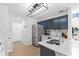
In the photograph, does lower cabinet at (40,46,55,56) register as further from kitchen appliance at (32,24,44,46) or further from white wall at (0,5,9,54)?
white wall at (0,5,9,54)

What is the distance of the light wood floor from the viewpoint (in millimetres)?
1197

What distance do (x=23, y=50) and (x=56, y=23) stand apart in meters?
0.62

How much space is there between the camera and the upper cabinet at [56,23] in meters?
1.14

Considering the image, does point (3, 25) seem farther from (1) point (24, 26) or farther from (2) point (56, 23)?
(2) point (56, 23)

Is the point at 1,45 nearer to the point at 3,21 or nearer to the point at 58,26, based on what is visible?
the point at 3,21

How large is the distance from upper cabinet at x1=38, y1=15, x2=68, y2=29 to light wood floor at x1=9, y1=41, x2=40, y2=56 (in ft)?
1.24

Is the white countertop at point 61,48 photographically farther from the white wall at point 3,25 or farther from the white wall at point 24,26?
the white wall at point 3,25

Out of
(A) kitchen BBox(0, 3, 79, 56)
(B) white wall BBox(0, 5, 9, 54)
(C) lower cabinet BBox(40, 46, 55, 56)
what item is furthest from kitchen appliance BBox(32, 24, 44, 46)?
(B) white wall BBox(0, 5, 9, 54)

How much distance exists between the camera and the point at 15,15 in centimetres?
119

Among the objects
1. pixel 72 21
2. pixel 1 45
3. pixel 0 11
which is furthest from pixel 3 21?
pixel 72 21

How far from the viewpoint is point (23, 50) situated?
48.4 inches

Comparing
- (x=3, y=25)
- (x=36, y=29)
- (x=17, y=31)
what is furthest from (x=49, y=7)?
(x=3, y=25)

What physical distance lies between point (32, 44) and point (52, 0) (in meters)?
0.69

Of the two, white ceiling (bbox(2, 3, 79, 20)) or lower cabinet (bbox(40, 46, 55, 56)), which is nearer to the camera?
white ceiling (bbox(2, 3, 79, 20))
